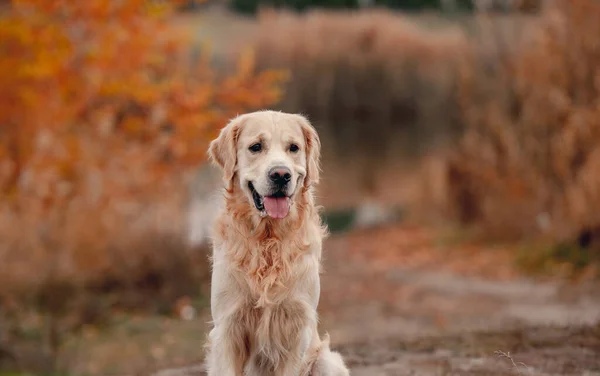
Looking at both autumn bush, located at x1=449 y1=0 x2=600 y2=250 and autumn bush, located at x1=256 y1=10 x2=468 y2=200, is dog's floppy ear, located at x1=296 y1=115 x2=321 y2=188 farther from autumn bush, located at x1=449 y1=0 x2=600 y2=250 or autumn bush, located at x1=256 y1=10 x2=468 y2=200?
autumn bush, located at x1=256 y1=10 x2=468 y2=200

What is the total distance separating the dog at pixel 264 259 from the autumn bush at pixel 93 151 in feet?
17.5

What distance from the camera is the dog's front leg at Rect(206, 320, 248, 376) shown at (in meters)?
3.57

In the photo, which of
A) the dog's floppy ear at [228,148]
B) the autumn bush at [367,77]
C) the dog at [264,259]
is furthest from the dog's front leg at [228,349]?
the autumn bush at [367,77]

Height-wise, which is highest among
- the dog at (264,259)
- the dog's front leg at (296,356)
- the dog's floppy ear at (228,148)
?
the dog's floppy ear at (228,148)

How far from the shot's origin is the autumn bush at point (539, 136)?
1130 centimetres

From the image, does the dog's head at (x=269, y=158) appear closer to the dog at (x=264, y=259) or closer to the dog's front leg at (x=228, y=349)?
the dog at (x=264, y=259)

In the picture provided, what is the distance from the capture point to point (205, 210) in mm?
11398

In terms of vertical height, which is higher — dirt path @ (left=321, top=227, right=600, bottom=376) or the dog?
the dog

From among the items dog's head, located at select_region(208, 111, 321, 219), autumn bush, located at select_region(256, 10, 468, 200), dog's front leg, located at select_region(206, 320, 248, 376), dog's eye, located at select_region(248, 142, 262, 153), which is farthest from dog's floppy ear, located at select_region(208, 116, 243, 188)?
autumn bush, located at select_region(256, 10, 468, 200)

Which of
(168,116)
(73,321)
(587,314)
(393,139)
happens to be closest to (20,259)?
(73,321)

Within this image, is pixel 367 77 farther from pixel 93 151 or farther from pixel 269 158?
pixel 269 158

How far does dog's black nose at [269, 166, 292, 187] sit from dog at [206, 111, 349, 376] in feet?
0.15

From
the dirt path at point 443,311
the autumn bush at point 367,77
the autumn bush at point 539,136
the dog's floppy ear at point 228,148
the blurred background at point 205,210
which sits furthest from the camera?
the autumn bush at point 367,77

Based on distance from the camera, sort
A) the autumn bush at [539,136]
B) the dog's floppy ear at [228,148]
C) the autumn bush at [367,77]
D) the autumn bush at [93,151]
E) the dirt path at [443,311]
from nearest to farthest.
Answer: the dog's floppy ear at [228,148] < the dirt path at [443,311] < the autumn bush at [93,151] < the autumn bush at [539,136] < the autumn bush at [367,77]
